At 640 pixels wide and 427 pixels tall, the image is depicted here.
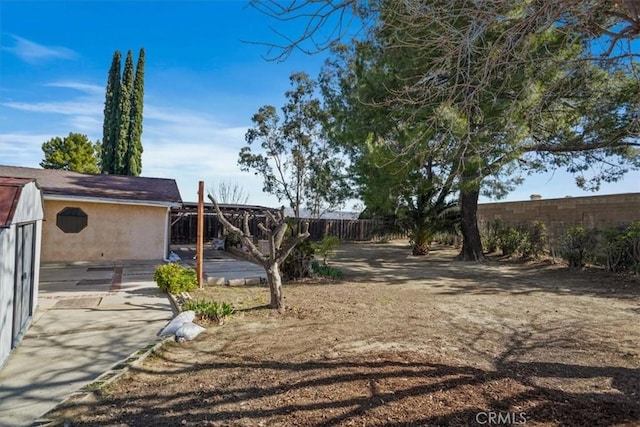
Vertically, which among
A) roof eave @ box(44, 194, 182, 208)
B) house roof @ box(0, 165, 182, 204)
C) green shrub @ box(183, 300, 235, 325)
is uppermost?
house roof @ box(0, 165, 182, 204)

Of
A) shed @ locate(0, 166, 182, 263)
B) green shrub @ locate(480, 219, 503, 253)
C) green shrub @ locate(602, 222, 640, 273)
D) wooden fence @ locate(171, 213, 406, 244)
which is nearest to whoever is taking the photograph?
green shrub @ locate(602, 222, 640, 273)

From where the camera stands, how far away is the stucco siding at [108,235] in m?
12.3

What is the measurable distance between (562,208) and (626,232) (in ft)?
12.2

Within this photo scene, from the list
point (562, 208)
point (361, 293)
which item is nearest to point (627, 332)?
point (361, 293)

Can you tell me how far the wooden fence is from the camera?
781 inches

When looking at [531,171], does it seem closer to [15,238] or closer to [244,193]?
[15,238]

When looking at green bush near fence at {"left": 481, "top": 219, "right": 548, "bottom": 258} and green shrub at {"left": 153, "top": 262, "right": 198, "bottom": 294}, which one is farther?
green bush near fence at {"left": 481, "top": 219, "right": 548, "bottom": 258}

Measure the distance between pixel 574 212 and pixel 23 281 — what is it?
15573 millimetres

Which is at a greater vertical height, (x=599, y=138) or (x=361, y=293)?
(x=599, y=138)

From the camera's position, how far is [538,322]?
5598mm

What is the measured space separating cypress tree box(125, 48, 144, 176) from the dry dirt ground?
72.1 ft

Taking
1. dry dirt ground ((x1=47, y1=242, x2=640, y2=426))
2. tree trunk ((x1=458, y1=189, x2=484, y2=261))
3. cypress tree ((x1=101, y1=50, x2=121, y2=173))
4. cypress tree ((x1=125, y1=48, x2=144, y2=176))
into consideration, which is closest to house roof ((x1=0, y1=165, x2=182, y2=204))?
dry dirt ground ((x1=47, y1=242, x2=640, y2=426))

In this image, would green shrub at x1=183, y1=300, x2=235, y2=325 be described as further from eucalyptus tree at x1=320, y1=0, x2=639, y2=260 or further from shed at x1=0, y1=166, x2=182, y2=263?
shed at x1=0, y1=166, x2=182, y2=263

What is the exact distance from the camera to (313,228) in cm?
2469
